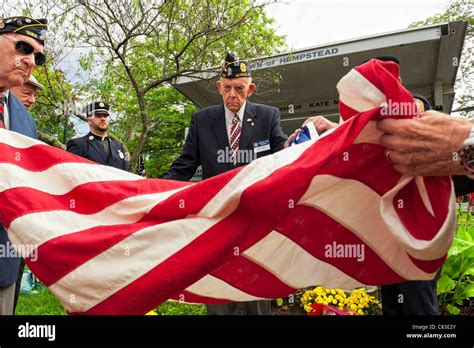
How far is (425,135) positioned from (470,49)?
62.4ft

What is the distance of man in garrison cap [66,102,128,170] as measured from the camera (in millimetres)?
5395

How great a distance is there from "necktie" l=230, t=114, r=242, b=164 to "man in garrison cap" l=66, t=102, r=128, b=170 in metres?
2.54

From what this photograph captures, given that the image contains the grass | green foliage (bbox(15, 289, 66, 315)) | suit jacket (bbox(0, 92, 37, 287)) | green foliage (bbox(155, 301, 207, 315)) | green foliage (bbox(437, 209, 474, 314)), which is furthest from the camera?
green foliage (bbox(15, 289, 66, 315))

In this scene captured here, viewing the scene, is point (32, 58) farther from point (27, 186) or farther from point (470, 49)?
point (470, 49)

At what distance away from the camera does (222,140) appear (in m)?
3.41

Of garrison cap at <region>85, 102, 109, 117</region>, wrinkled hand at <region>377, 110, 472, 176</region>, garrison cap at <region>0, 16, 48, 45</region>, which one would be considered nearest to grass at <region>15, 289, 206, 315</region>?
garrison cap at <region>85, 102, 109, 117</region>

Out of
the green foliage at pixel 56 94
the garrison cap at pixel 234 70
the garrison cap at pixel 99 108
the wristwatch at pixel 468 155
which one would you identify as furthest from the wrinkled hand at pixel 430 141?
the green foliage at pixel 56 94

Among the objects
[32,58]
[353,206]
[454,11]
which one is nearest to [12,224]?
[32,58]

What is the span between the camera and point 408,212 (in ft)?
4.99

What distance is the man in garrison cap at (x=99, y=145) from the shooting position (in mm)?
5395

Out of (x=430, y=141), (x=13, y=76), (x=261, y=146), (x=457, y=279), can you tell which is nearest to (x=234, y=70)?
(x=261, y=146)

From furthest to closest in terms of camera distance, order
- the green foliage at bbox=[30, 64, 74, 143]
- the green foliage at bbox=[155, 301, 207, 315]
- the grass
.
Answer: the green foliage at bbox=[30, 64, 74, 143], the grass, the green foliage at bbox=[155, 301, 207, 315]

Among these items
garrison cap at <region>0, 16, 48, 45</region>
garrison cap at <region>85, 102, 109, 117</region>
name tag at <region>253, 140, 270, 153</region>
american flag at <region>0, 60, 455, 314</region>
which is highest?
garrison cap at <region>85, 102, 109, 117</region>

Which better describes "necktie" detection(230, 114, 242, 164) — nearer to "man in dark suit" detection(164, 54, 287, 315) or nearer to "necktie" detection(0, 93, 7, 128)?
"man in dark suit" detection(164, 54, 287, 315)
